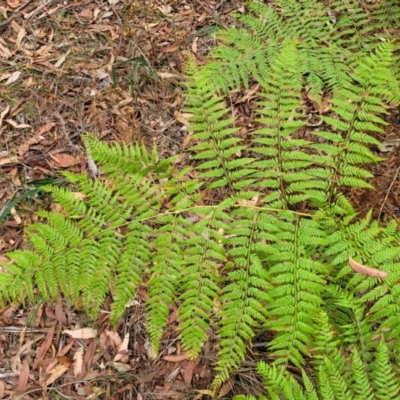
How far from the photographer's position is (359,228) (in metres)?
2.70

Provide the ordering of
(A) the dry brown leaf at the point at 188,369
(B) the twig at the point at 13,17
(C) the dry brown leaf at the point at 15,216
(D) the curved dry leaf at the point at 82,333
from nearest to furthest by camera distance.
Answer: (A) the dry brown leaf at the point at 188,369 → (D) the curved dry leaf at the point at 82,333 → (C) the dry brown leaf at the point at 15,216 → (B) the twig at the point at 13,17

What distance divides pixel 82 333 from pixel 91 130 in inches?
68.1

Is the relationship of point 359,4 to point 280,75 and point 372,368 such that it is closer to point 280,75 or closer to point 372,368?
point 280,75

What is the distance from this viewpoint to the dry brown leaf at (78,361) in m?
3.46

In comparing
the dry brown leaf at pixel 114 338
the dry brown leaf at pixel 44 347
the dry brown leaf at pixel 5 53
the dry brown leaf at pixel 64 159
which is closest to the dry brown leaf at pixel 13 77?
the dry brown leaf at pixel 5 53

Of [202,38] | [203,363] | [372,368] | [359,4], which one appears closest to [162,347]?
[203,363]

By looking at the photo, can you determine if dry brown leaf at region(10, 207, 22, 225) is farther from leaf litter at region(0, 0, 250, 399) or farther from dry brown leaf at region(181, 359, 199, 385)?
dry brown leaf at region(181, 359, 199, 385)

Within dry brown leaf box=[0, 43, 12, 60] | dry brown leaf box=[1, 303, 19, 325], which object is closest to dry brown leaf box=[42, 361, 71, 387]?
dry brown leaf box=[1, 303, 19, 325]

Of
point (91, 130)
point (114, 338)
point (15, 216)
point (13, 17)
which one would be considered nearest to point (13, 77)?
point (13, 17)

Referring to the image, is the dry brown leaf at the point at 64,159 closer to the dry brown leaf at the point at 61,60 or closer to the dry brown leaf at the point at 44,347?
the dry brown leaf at the point at 61,60

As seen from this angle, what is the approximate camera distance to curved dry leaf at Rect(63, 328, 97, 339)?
3547 mm

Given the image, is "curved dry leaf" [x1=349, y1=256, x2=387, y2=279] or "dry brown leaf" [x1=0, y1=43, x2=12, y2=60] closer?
"curved dry leaf" [x1=349, y1=256, x2=387, y2=279]

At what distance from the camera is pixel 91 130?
4152mm

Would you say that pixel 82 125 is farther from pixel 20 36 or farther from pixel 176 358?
pixel 176 358
